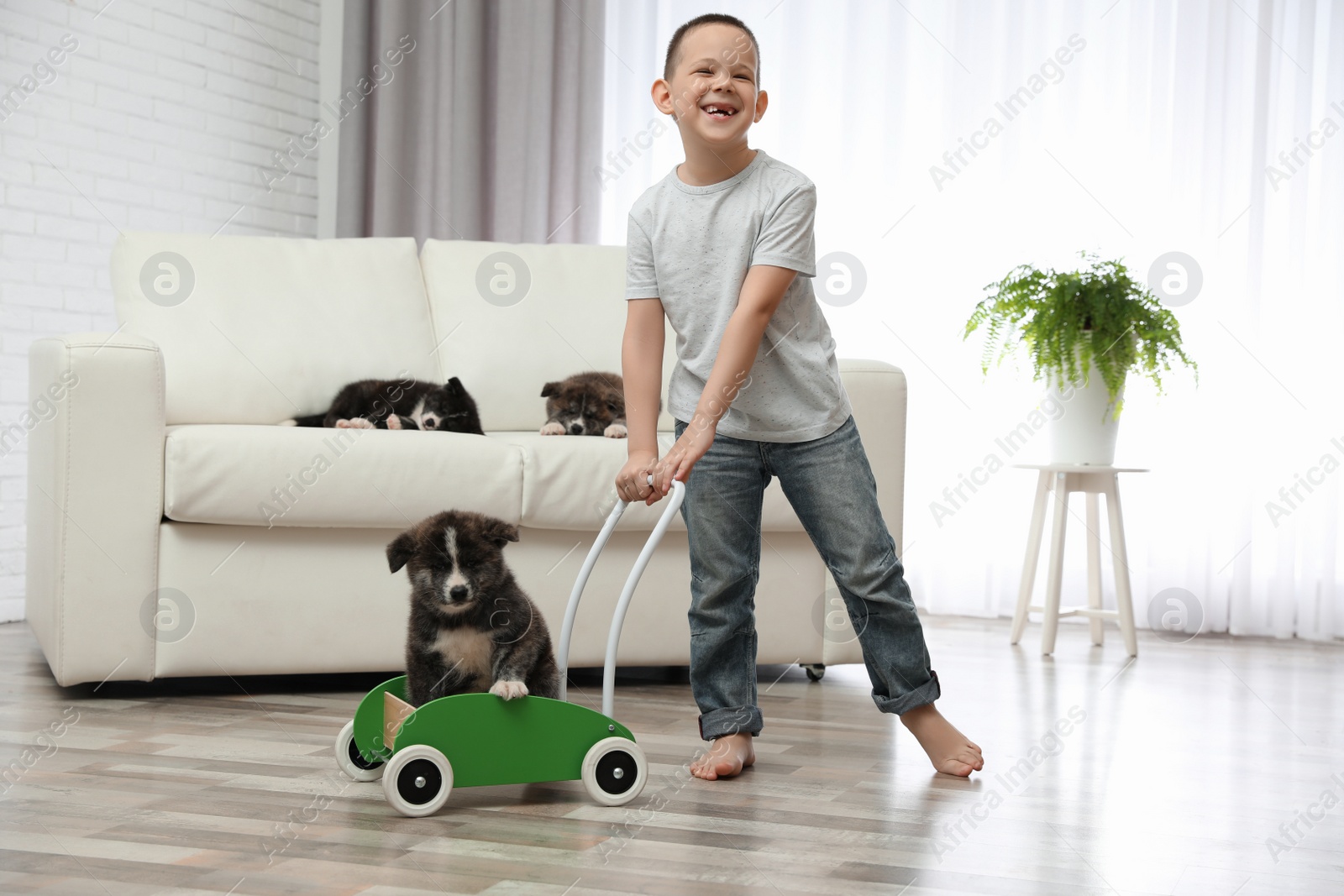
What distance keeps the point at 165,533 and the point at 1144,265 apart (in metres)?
2.89

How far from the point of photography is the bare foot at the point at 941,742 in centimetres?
179

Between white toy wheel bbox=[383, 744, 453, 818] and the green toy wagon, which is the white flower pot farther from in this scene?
white toy wheel bbox=[383, 744, 453, 818]

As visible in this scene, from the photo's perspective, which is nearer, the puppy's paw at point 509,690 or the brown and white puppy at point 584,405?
the puppy's paw at point 509,690

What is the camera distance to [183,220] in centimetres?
371

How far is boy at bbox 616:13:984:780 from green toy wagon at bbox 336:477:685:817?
0.20m

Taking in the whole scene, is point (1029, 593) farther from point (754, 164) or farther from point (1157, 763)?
point (754, 164)

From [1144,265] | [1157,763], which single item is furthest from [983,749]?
[1144,265]

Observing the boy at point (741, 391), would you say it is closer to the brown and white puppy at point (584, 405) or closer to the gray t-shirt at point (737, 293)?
the gray t-shirt at point (737, 293)

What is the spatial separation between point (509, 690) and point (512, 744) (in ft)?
0.24

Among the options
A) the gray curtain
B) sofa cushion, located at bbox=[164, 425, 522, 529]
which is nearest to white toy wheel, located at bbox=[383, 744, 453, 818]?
sofa cushion, located at bbox=[164, 425, 522, 529]

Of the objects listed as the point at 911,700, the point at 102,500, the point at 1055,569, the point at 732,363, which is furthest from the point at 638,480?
the point at 1055,569

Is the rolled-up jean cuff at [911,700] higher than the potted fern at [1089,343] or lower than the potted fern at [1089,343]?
lower

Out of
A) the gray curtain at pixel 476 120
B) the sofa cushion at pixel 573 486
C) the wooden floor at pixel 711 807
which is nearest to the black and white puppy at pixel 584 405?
the sofa cushion at pixel 573 486

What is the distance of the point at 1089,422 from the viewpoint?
3127 mm
